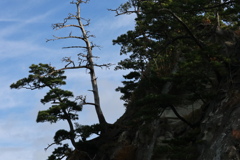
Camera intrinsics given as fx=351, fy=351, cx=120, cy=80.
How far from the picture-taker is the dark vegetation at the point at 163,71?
15000mm

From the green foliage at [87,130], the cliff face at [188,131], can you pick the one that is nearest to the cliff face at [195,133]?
the cliff face at [188,131]

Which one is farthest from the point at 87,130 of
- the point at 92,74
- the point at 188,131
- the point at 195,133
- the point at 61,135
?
the point at 195,133

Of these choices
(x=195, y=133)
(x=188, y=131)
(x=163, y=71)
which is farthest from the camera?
(x=163, y=71)

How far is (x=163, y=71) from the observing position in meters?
22.3

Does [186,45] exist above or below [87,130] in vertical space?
above

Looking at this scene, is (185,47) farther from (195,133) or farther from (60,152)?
(60,152)

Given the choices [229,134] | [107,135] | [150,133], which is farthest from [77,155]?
[229,134]

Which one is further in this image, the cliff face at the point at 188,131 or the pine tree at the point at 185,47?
the pine tree at the point at 185,47

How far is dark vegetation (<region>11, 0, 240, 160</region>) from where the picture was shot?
15.0m

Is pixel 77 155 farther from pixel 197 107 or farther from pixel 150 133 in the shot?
pixel 197 107

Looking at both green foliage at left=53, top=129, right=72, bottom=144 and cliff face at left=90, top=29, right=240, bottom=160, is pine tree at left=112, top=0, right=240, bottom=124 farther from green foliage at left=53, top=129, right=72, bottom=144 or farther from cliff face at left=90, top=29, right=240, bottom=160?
green foliage at left=53, top=129, right=72, bottom=144

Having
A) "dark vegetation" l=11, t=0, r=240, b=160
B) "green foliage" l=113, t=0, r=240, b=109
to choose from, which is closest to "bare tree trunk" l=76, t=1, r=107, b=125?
"dark vegetation" l=11, t=0, r=240, b=160

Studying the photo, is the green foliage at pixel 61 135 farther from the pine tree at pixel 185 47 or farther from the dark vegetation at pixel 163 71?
the pine tree at pixel 185 47

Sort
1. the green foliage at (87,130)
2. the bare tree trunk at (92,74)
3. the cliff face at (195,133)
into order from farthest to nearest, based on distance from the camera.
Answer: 1. the bare tree trunk at (92,74)
2. the green foliage at (87,130)
3. the cliff face at (195,133)
